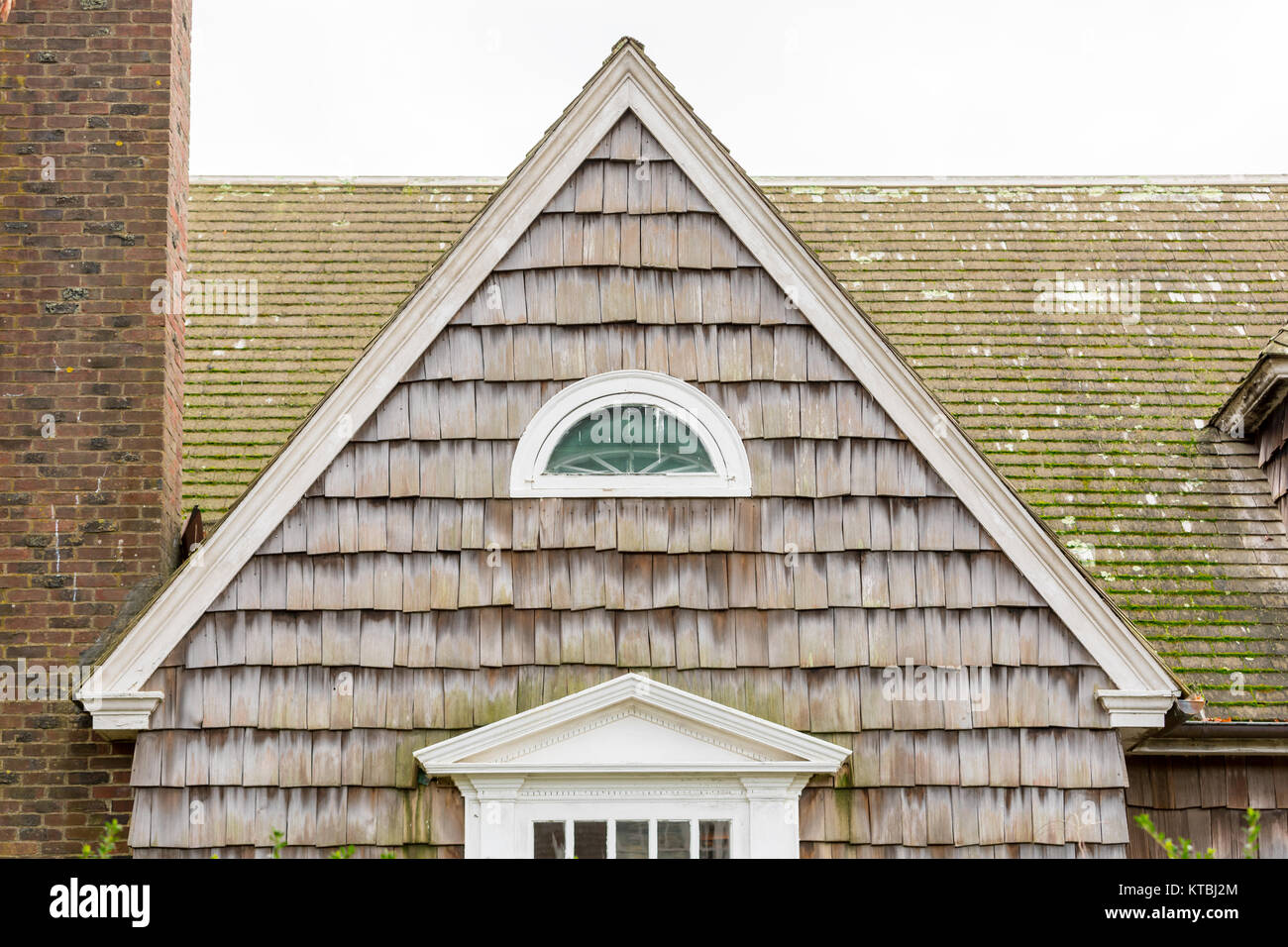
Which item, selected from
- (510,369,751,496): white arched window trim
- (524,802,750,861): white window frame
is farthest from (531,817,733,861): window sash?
(510,369,751,496): white arched window trim

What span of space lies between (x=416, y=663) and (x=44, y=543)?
2.22 m

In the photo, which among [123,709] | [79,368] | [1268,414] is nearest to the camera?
[123,709]

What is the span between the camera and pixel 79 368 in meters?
7.64

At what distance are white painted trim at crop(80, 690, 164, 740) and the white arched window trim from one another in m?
2.18

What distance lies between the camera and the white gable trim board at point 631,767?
22.9 feet

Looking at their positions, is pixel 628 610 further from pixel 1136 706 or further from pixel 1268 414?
pixel 1268 414

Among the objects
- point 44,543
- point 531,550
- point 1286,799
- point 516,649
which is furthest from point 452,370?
point 1286,799

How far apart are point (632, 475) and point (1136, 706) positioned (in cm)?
294

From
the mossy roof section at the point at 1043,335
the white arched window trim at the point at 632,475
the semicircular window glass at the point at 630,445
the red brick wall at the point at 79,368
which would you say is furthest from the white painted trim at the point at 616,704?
the mossy roof section at the point at 1043,335

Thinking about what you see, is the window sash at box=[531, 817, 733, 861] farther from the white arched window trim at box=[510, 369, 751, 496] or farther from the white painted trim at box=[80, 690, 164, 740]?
the white painted trim at box=[80, 690, 164, 740]

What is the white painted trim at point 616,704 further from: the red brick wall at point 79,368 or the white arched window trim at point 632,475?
the red brick wall at point 79,368

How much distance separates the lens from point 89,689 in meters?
6.86

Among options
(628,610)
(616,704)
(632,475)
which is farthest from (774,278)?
(616,704)

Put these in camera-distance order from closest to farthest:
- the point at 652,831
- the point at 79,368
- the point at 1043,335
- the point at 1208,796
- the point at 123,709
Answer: the point at 123,709 → the point at 652,831 → the point at 79,368 → the point at 1208,796 → the point at 1043,335
